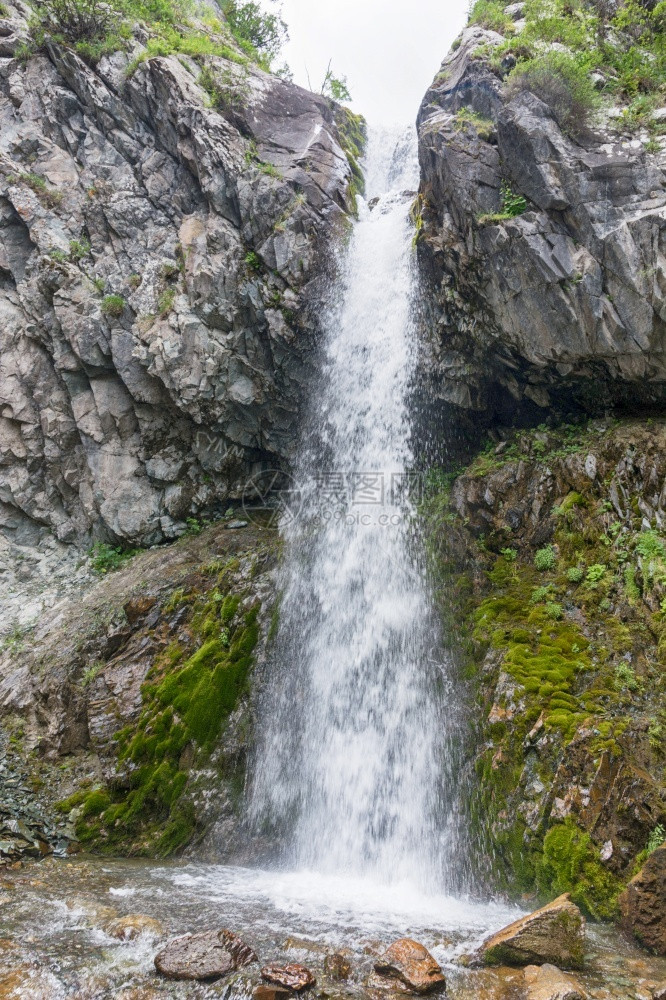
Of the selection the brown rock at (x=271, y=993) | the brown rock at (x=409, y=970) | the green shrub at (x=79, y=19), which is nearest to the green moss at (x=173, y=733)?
the brown rock at (x=271, y=993)

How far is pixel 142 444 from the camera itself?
43.0ft

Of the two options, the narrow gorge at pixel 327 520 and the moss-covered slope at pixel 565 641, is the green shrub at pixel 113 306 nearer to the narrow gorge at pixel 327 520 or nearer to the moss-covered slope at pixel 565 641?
the narrow gorge at pixel 327 520

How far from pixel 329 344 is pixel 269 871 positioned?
33.7 feet

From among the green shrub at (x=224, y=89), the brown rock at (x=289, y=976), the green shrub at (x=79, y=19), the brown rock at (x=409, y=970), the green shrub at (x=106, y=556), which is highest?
the green shrub at (x=79, y=19)

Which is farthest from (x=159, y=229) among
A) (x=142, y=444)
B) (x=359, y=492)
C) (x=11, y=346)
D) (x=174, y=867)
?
(x=174, y=867)

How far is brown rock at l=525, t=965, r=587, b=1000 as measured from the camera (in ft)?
11.7

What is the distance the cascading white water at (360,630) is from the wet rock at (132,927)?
284 cm

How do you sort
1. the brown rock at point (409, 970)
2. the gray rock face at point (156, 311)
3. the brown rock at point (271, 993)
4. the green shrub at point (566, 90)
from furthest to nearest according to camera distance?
the gray rock face at point (156, 311)
the green shrub at point (566, 90)
the brown rock at point (409, 970)
the brown rock at point (271, 993)

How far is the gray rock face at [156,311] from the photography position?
12.7 meters

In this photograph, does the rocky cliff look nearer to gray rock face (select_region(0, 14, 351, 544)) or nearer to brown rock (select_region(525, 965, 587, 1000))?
gray rock face (select_region(0, 14, 351, 544))

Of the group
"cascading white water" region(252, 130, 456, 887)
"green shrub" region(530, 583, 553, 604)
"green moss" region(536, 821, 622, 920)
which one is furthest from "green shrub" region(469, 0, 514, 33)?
"green moss" region(536, 821, 622, 920)

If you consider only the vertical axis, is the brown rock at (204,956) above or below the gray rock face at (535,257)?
below

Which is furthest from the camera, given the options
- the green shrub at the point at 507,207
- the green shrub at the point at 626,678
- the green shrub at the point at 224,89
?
the green shrub at the point at 224,89

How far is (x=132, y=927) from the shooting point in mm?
4730
